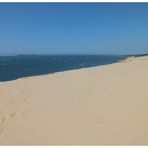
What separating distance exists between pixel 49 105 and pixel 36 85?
286cm

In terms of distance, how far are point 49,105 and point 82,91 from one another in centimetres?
143

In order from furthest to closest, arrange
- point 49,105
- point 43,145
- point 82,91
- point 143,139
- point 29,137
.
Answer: point 82,91
point 49,105
point 29,137
point 43,145
point 143,139

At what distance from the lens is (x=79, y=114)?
6148mm

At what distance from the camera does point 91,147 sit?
182 inches

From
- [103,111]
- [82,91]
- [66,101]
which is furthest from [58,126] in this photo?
[82,91]

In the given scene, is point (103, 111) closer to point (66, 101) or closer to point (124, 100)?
point (124, 100)

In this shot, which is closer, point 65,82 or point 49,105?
point 49,105

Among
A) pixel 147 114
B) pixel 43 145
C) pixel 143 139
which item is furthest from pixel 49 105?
pixel 143 139

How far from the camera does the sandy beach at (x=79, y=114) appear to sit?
500cm

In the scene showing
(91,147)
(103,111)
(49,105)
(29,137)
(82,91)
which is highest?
(82,91)

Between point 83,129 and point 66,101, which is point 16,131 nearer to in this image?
point 83,129

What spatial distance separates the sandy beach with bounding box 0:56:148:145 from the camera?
4996 millimetres

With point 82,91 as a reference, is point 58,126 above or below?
below

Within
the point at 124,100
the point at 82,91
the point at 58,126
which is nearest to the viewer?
the point at 58,126
